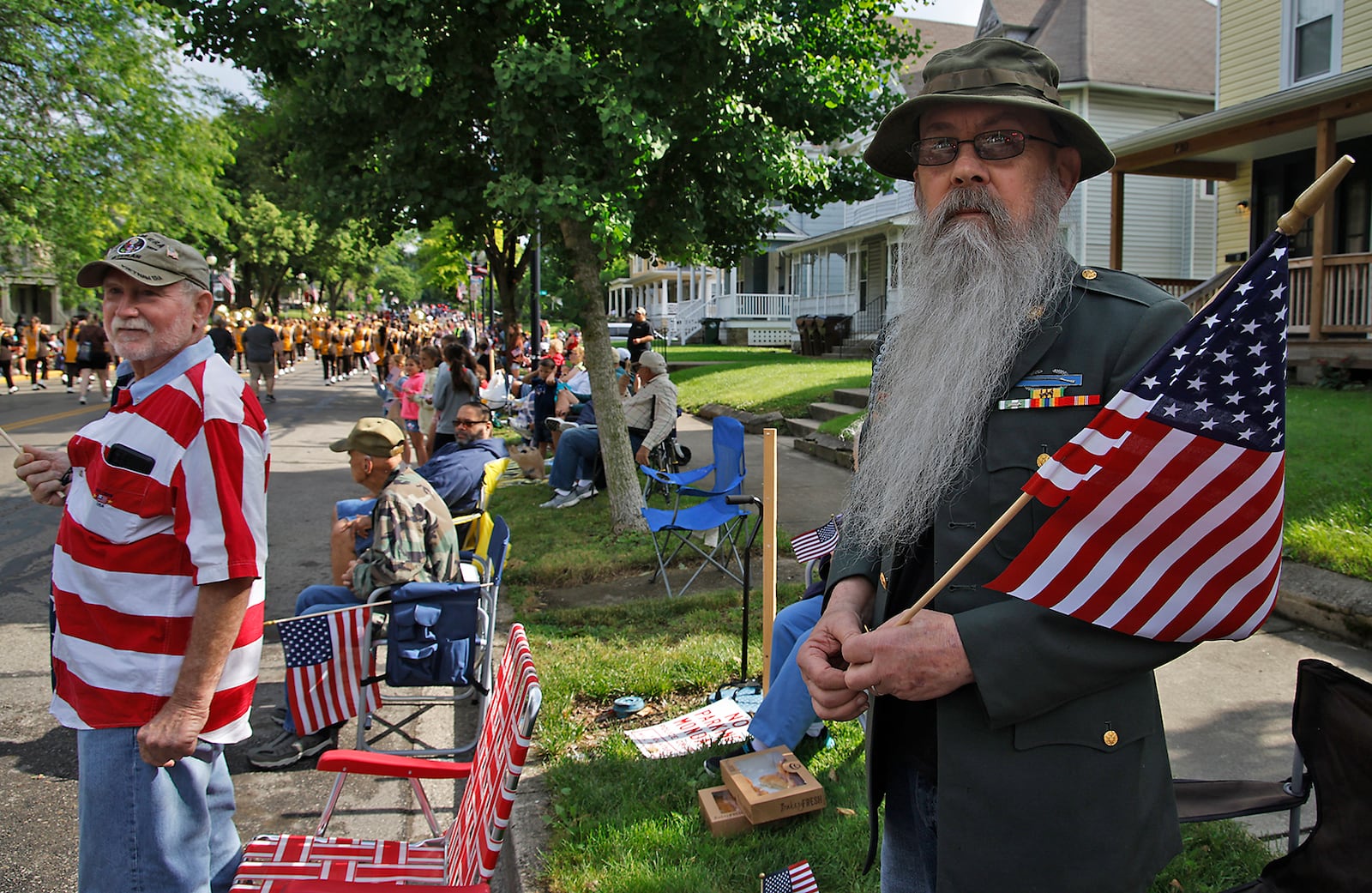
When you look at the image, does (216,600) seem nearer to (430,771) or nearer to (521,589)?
(430,771)

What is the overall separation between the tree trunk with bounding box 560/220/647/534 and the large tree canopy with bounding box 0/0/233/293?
1746cm

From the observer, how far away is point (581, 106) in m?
6.73

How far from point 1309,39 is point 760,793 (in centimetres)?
1659

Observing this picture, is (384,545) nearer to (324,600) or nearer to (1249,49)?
(324,600)

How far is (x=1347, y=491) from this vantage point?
6059 millimetres

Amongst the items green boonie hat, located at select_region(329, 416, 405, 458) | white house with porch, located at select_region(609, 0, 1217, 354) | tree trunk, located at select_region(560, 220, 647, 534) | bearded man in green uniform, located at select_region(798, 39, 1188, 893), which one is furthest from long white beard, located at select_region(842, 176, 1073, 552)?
white house with porch, located at select_region(609, 0, 1217, 354)

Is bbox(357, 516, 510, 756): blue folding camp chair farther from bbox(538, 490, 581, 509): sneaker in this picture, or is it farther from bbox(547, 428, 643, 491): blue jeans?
bbox(547, 428, 643, 491): blue jeans

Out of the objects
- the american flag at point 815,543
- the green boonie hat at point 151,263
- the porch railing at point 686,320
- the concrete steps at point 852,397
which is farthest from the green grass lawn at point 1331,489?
the porch railing at point 686,320

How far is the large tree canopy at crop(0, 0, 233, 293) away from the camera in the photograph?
66.5ft

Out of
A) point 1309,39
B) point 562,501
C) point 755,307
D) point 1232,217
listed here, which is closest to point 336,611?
point 562,501

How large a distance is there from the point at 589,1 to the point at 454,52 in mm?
1161

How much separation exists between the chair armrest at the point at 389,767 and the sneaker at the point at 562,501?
21.6ft

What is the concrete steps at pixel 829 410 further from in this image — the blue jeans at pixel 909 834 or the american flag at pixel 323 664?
the blue jeans at pixel 909 834

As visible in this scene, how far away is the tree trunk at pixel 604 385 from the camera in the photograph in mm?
7457
